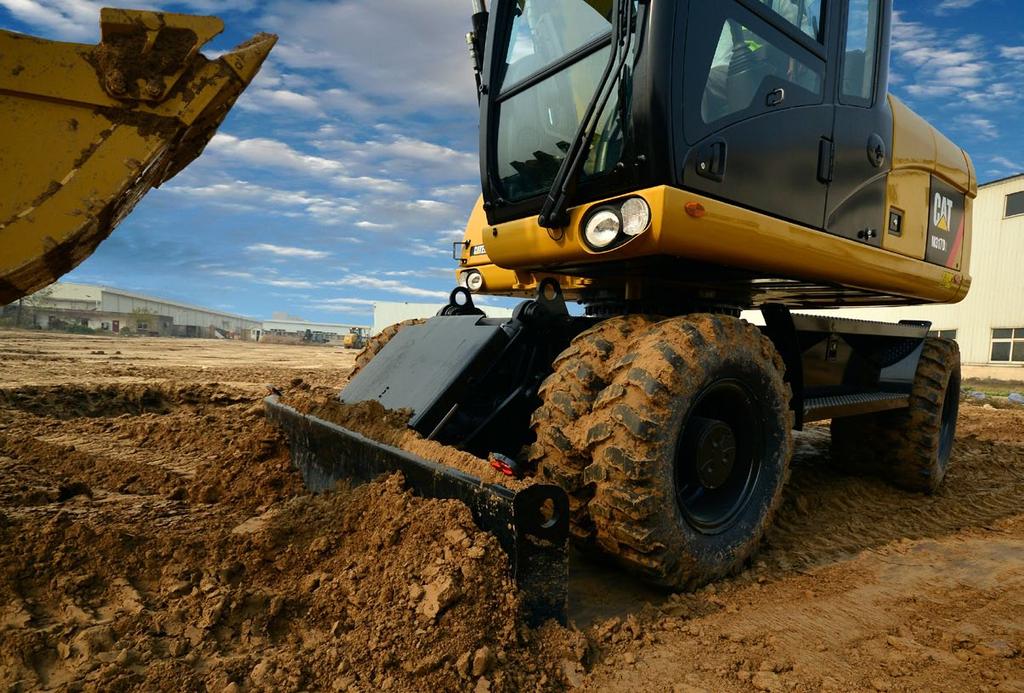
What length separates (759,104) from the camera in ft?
10.3

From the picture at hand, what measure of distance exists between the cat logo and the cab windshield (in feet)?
10.1

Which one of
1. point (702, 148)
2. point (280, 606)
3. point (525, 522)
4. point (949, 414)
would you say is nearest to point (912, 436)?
point (949, 414)

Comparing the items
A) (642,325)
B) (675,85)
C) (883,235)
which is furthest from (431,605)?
(883,235)

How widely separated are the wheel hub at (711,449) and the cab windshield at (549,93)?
1.31 m

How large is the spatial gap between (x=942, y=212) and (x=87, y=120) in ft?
17.8

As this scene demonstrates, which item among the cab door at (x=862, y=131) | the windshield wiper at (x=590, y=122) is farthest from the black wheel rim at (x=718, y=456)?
the cab door at (x=862, y=131)

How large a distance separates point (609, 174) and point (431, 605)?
2015mm

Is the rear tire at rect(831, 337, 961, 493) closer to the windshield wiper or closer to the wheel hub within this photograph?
the wheel hub

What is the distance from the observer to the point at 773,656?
2.33 metres

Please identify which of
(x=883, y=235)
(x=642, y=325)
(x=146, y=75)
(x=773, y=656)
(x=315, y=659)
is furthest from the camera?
(x=883, y=235)

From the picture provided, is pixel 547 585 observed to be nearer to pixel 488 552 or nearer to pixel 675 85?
pixel 488 552

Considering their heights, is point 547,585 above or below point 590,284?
below

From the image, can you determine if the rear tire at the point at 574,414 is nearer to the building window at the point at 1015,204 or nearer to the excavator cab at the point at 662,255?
the excavator cab at the point at 662,255

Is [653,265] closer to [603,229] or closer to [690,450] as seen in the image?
[603,229]
